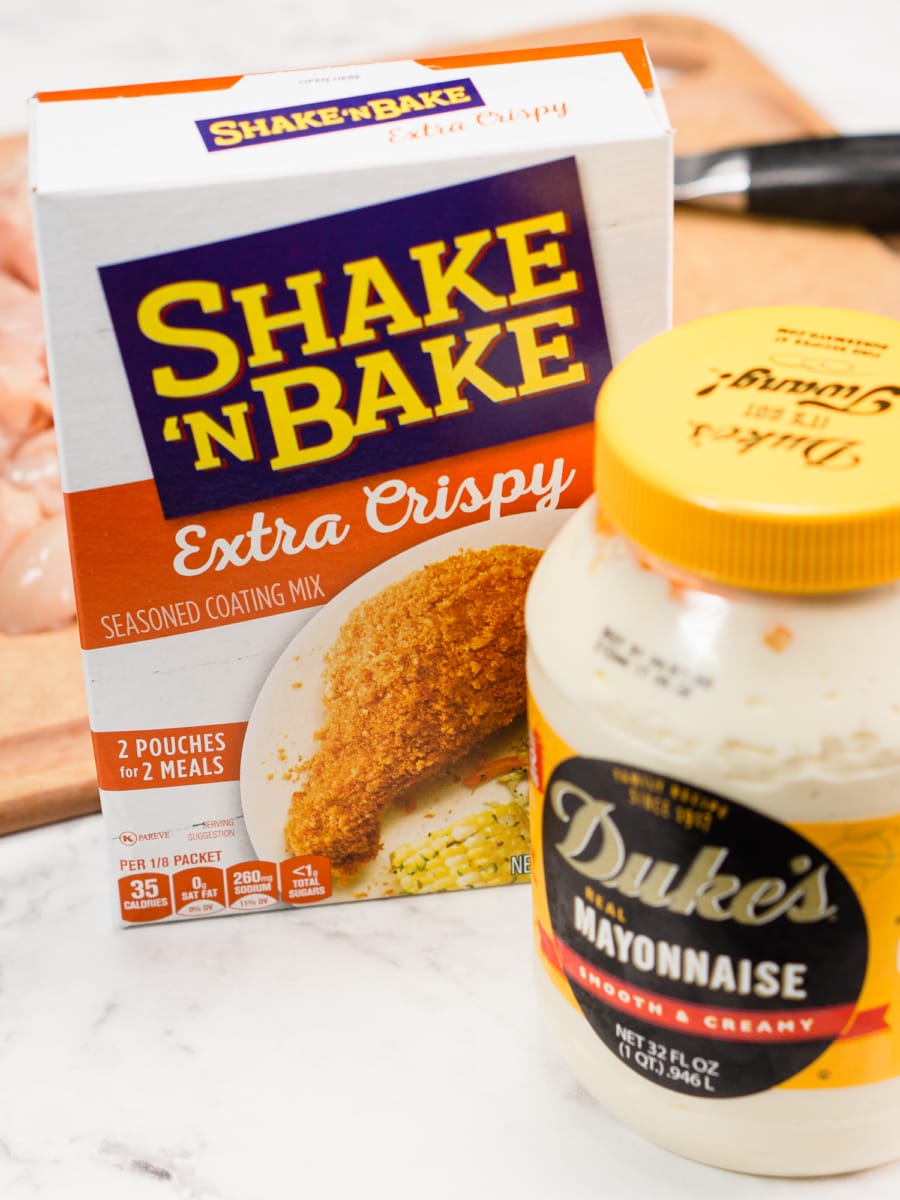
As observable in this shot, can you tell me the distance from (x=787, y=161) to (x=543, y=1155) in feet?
3.32

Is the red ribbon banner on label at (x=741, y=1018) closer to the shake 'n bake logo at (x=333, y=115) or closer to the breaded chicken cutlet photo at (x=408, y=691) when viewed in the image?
the breaded chicken cutlet photo at (x=408, y=691)

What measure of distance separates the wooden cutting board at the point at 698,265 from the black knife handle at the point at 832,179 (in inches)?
0.8

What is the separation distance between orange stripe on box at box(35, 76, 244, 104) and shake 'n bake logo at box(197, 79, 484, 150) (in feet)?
0.17

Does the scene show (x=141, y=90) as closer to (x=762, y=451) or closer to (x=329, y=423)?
(x=329, y=423)

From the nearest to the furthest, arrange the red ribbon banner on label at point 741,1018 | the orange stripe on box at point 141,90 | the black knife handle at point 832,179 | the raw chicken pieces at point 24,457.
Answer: the red ribbon banner on label at point 741,1018 → the orange stripe on box at point 141,90 → the raw chicken pieces at point 24,457 → the black knife handle at point 832,179

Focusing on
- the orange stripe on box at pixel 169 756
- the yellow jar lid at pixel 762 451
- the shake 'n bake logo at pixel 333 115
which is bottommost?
the orange stripe on box at pixel 169 756

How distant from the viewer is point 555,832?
74 cm

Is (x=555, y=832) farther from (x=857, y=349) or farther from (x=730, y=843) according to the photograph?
(x=857, y=349)

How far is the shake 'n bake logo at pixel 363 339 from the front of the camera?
78 cm

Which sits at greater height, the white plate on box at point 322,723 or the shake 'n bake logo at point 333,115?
the shake 'n bake logo at point 333,115

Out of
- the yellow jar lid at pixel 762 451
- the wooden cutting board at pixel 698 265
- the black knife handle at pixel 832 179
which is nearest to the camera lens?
the yellow jar lid at pixel 762 451

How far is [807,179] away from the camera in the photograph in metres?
1.45

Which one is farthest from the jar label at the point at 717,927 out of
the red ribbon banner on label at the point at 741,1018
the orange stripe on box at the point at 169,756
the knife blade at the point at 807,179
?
the knife blade at the point at 807,179

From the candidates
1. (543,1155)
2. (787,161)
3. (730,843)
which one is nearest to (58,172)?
(730,843)
